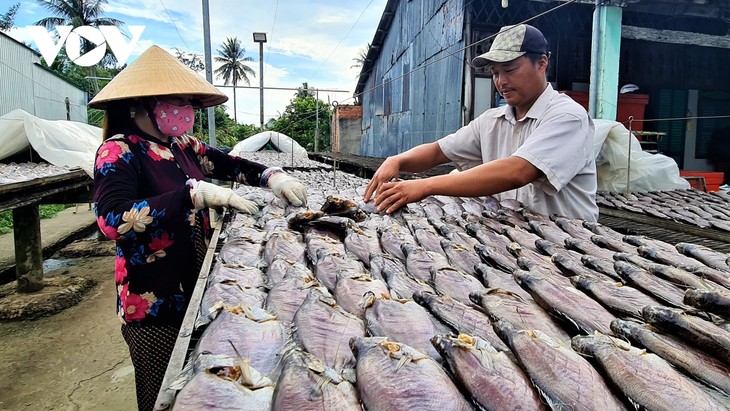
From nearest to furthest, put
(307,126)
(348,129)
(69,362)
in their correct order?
(69,362) → (348,129) → (307,126)

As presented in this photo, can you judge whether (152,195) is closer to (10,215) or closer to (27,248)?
(27,248)

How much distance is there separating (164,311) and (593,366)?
8.16 feet

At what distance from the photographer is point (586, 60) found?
38.1 feet

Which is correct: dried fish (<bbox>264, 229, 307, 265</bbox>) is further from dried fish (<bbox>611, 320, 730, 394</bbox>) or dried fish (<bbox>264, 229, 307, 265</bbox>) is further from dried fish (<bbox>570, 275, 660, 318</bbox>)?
dried fish (<bbox>611, 320, 730, 394</bbox>)

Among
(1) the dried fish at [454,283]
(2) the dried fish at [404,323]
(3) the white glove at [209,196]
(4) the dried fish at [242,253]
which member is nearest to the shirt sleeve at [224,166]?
(3) the white glove at [209,196]

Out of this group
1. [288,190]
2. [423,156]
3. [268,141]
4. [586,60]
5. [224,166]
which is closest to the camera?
[288,190]

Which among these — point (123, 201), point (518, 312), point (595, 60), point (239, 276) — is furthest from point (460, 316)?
point (595, 60)

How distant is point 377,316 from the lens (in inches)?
62.1

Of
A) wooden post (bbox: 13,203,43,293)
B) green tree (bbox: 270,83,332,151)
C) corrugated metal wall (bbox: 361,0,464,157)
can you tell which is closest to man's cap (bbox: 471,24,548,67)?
corrugated metal wall (bbox: 361,0,464,157)

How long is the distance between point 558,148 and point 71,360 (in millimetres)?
6021

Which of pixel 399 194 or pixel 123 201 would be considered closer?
pixel 123 201

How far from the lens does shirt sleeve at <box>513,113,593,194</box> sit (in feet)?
9.57

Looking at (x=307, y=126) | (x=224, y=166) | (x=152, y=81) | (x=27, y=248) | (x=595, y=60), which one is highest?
(x=307, y=126)

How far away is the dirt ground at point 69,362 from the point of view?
4.82 m
